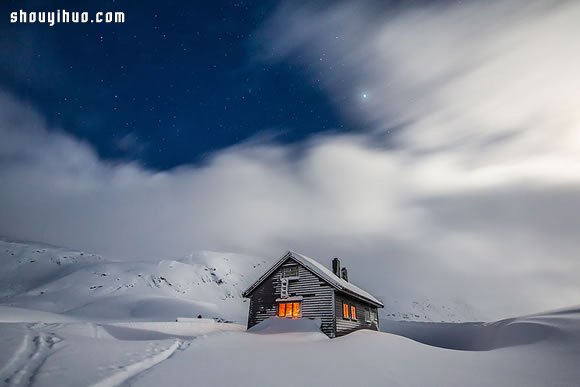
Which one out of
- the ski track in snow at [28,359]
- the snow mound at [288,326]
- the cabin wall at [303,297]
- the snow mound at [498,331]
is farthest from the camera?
the cabin wall at [303,297]

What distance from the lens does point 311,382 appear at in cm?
741

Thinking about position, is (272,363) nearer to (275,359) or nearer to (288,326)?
(275,359)

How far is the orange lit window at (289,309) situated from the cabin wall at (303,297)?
39cm

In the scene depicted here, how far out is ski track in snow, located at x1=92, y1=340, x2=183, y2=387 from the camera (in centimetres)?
614

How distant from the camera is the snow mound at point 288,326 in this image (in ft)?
62.4

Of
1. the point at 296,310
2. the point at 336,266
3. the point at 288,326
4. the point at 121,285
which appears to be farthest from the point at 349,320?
the point at 121,285

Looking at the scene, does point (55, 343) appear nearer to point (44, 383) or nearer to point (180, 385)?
point (44, 383)

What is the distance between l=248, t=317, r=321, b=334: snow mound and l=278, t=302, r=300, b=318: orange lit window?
153 cm

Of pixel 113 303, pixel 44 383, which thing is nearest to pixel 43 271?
pixel 113 303

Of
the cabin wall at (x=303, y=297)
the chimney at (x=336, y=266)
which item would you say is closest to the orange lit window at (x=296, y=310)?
the cabin wall at (x=303, y=297)

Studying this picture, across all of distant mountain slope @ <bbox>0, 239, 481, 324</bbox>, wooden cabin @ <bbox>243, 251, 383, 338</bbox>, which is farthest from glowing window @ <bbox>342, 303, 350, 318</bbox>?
distant mountain slope @ <bbox>0, 239, 481, 324</bbox>

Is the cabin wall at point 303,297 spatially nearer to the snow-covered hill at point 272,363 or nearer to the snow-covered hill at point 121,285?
the snow-covered hill at point 272,363

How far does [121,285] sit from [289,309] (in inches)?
3242

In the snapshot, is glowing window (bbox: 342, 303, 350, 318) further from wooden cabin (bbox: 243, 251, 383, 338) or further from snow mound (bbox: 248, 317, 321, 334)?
snow mound (bbox: 248, 317, 321, 334)
